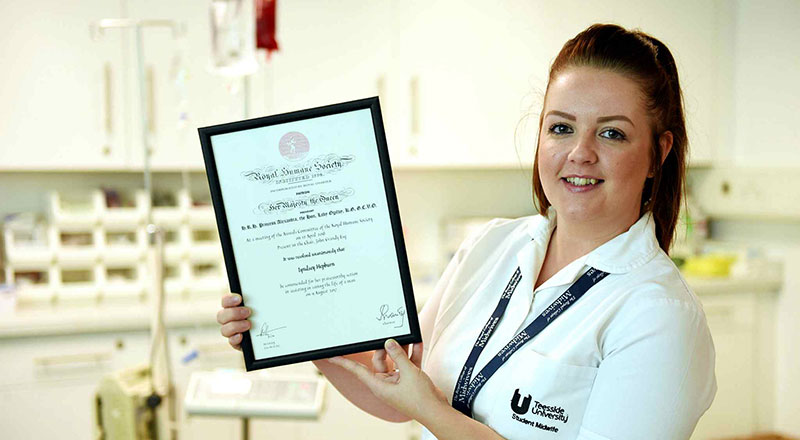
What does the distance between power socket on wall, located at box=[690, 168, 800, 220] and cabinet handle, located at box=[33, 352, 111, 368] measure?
2.97 meters

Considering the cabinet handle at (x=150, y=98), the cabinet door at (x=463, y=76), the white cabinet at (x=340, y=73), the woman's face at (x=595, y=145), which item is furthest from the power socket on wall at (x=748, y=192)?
the cabinet handle at (x=150, y=98)

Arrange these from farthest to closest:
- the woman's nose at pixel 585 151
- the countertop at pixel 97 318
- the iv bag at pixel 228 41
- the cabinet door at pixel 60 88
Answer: the cabinet door at pixel 60 88 < the countertop at pixel 97 318 < the iv bag at pixel 228 41 < the woman's nose at pixel 585 151

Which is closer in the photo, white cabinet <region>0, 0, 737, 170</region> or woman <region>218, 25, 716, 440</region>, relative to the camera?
woman <region>218, 25, 716, 440</region>

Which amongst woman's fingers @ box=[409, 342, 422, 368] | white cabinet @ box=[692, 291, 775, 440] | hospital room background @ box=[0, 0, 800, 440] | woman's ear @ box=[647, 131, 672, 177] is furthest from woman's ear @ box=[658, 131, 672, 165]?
white cabinet @ box=[692, 291, 775, 440]

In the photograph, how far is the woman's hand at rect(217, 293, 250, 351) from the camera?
122 cm

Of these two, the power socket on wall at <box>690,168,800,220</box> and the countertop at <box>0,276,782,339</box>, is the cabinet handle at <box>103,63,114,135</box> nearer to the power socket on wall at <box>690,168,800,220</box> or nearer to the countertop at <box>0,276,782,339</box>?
the countertop at <box>0,276,782,339</box>

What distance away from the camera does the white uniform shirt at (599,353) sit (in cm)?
106

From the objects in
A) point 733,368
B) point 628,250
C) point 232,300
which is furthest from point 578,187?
point 733,368

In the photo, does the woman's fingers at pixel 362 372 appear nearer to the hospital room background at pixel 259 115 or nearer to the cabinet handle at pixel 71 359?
the hospital room background at pixel 259 115

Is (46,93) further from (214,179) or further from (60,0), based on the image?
(214,179)

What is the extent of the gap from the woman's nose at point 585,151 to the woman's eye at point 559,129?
0.14 ft

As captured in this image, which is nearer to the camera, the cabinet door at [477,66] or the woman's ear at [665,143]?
the woman's ear at [665,143]

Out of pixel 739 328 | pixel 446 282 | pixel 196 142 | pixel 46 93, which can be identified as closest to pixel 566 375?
pixel 446 282

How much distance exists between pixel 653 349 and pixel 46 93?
2501 mm
